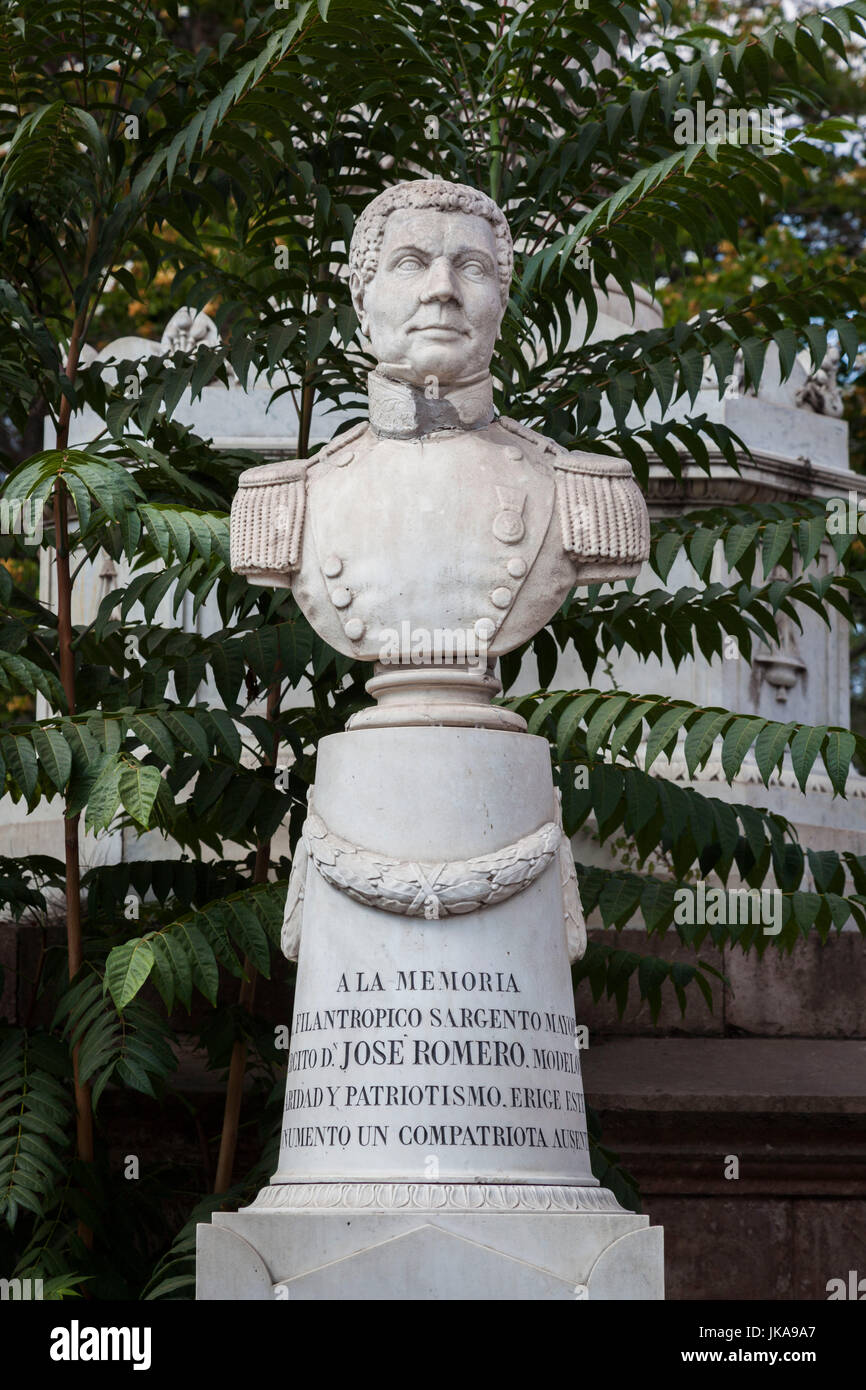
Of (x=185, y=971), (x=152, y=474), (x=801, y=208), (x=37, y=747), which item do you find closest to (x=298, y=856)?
(x=185, y=971)

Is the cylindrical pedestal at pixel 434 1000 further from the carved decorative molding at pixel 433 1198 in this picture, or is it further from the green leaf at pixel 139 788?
the green leaf at pixel 139 788

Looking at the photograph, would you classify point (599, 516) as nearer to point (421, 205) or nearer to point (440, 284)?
point (440, 284)

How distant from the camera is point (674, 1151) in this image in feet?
29.1

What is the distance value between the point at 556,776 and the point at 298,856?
118 centimetres

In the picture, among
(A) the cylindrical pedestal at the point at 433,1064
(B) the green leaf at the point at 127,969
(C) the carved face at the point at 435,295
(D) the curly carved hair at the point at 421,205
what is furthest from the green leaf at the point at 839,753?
(B) the green leaf at the point at 127,969

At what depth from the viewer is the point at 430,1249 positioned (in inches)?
221

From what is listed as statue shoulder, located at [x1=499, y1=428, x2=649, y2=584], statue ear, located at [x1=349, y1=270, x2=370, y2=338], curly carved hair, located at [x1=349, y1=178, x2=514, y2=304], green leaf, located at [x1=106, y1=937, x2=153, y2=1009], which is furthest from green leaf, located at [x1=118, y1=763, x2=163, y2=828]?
curly carved hair, located at [x1=349, y1=178, x2=514, y2=304]

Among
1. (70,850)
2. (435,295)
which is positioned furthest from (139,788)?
(435,295)

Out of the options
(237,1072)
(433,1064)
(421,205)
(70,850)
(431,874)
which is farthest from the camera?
(237,1072)

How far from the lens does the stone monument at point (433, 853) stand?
5.75 meters

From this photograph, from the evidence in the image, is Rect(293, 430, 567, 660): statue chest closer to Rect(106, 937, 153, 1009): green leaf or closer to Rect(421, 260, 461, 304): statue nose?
Rect(421, 260, 461, 304): statue nose

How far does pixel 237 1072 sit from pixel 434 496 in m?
2.64

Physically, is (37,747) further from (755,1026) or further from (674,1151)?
(755,1026)

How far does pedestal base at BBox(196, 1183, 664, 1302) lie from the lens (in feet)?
18.5
